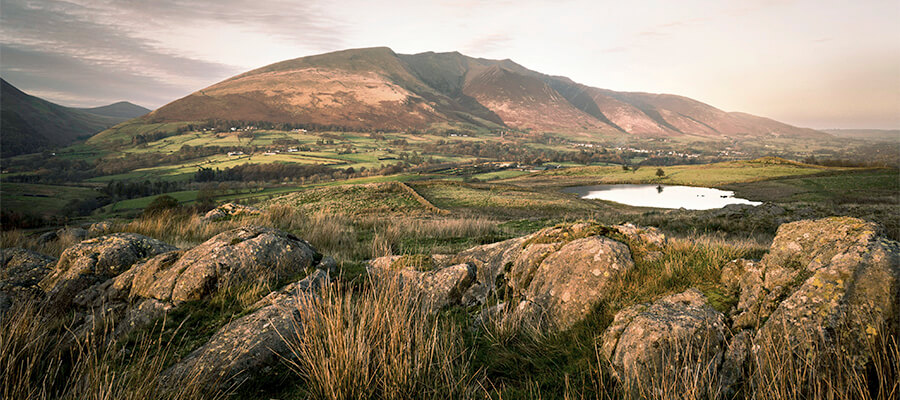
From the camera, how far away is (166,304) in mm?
5473

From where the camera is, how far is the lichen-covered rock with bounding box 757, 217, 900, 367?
2.59m

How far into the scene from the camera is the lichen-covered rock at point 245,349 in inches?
147

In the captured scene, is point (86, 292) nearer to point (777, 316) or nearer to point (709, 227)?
point (777, 316)

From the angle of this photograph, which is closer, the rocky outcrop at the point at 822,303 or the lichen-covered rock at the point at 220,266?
the rocky outcrop at the point at 822,303

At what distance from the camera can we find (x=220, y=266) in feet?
19.6

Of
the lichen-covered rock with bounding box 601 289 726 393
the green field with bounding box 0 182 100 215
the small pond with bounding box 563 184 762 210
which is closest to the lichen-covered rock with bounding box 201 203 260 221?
the lichen-covered rock with bounding box 601 289 726 393

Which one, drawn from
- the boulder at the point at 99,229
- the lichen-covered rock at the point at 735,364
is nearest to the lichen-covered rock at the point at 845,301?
the lichen-covered rock at the point at 735,364

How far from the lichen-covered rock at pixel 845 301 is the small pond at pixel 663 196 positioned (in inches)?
1989

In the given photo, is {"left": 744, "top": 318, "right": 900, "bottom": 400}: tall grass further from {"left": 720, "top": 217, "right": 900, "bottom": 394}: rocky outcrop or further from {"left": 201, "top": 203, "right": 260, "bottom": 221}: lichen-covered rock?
{"left": 201, "top": 203, "right": 260, "bottom": 221}: lichen-covered rock

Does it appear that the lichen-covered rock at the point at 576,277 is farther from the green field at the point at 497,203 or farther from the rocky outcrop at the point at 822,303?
the green field at the point at 497,203

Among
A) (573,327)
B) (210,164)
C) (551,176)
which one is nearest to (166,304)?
(573,327)

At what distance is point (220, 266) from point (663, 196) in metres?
66.1

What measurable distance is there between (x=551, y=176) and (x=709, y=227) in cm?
8147

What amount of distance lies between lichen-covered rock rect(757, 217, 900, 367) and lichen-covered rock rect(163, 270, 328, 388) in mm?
4379
